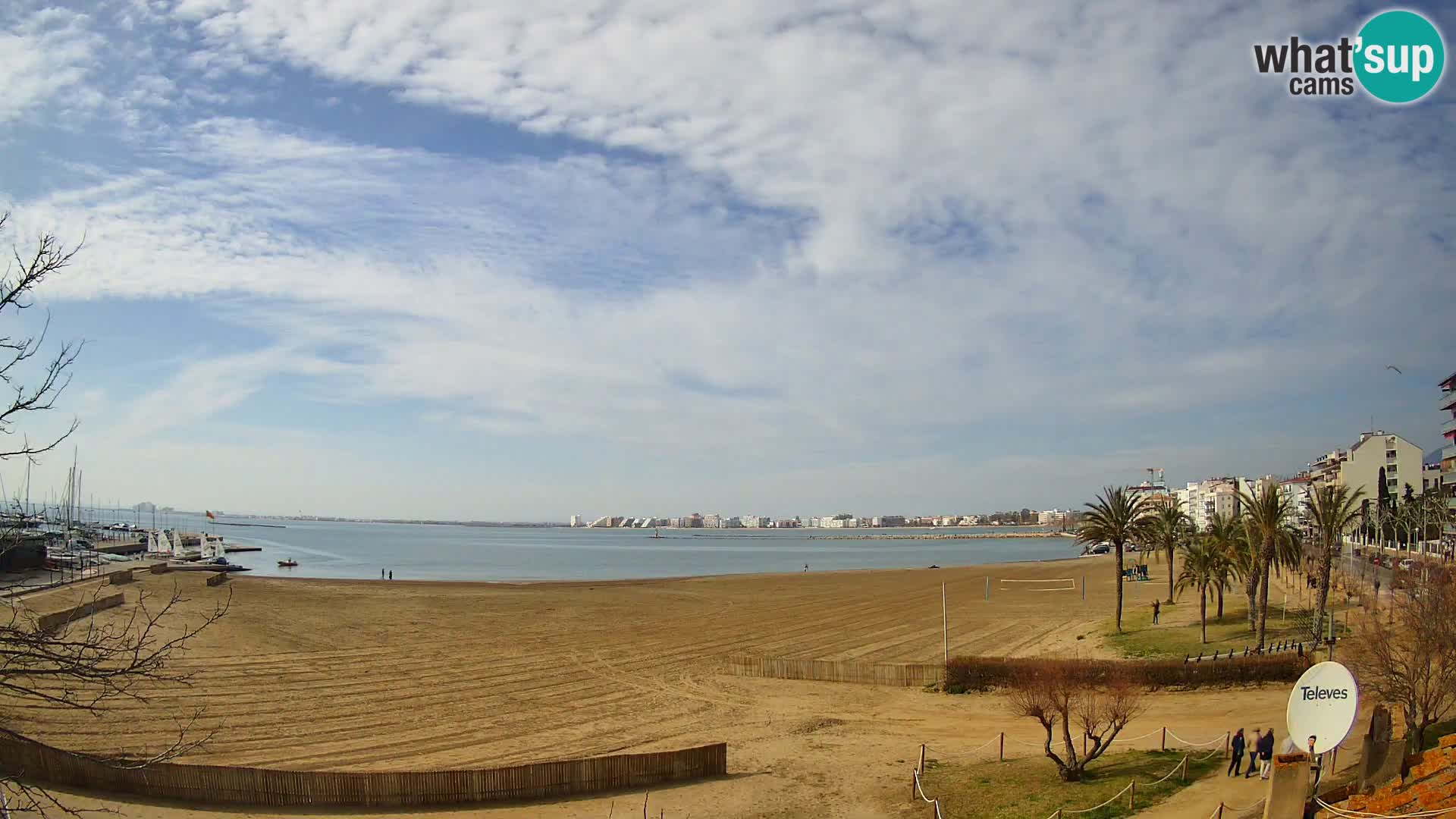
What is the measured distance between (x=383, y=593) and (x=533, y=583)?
18.0 m

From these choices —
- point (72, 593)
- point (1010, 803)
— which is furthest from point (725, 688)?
point (72, 593)

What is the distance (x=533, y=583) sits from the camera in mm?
88500

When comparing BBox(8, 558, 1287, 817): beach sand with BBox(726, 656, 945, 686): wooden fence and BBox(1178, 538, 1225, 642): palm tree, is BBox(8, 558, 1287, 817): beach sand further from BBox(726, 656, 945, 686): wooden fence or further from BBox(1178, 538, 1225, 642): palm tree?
BBox(1178, 538, 1225, 642): palm tree

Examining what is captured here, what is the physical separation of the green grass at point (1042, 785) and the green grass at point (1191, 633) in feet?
45.5

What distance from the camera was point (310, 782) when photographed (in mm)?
20844

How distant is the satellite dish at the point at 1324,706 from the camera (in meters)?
17.4

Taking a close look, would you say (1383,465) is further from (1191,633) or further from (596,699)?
(596,699)

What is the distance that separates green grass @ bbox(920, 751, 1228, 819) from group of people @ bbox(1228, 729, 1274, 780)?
2.14 feet

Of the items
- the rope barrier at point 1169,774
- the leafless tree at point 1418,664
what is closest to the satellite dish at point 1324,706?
the leafless tree at point 1418,664

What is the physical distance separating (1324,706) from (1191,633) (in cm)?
2719

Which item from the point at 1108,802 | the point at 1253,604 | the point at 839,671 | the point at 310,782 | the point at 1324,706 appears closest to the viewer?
the point at 1324,706

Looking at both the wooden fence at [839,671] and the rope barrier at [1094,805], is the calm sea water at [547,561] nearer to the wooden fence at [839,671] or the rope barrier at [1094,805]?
the wooden fence at [839,671]

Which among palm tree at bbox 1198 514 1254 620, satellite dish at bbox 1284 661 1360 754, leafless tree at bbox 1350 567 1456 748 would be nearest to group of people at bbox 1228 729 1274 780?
leafless tree at bbox 1350 567 1456 748

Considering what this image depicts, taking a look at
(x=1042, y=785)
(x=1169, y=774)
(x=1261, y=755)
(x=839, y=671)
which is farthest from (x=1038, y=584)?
(x=1042, y=785)
